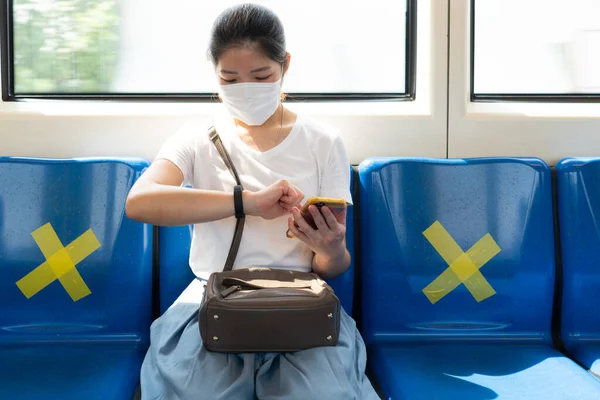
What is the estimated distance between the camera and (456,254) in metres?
2.50

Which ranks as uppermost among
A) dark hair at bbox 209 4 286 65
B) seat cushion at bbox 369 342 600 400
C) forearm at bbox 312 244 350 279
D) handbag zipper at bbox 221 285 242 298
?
dark hair at bbox 209 4 286 65

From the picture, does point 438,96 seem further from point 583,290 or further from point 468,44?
point 583,290

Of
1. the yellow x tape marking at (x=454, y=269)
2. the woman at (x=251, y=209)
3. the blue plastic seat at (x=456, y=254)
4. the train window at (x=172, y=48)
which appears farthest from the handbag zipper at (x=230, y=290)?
the train window at (x=172, y=48)

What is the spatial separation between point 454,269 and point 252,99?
96 cm

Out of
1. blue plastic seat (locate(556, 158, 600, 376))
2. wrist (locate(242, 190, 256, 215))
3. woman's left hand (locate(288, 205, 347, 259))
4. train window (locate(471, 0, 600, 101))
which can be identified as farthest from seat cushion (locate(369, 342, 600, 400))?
train window (locate(471, 0, 600, 101))

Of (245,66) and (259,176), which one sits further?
(259,176)

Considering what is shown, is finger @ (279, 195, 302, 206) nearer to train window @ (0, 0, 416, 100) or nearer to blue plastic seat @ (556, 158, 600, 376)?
train window @ (0, 0, 416, 100)

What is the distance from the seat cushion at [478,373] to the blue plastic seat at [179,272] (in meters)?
0.24

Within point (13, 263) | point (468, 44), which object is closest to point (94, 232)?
point (13, 263)

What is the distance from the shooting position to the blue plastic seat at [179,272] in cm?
244

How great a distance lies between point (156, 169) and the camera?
2154 millimetres

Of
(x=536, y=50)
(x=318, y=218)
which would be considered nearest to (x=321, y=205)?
(x=318, y=218)

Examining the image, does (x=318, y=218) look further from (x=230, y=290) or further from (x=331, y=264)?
(x=230, y=290)

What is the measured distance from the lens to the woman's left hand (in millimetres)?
2025
